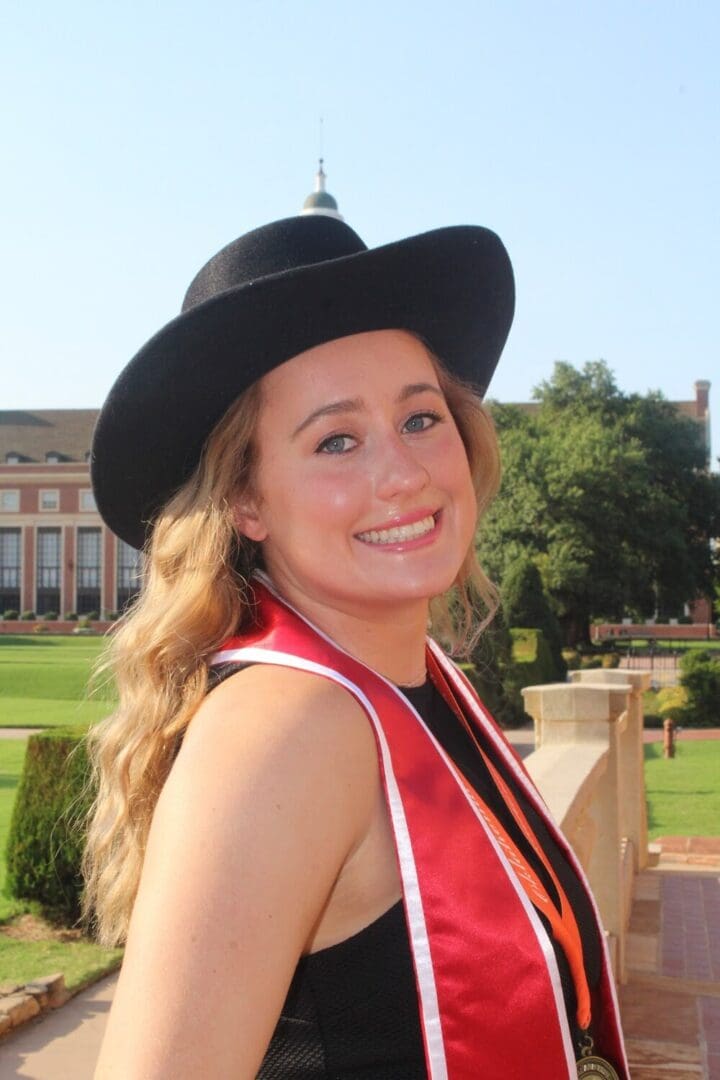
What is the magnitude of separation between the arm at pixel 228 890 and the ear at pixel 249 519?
444 mm

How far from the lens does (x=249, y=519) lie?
157 cm

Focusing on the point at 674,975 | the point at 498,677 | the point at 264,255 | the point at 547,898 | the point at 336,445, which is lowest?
the point at 674,975

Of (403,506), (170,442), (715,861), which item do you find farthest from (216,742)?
(715,861)

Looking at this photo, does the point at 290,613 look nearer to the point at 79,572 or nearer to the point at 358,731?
the point at 358,731

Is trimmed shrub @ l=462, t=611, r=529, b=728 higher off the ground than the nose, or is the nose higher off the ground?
the nose

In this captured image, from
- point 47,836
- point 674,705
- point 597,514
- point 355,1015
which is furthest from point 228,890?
point 597,514

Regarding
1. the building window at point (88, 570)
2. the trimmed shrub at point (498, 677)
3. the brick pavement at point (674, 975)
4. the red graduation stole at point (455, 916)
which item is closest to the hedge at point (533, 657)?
the trimmed shrub at point (498, 677)

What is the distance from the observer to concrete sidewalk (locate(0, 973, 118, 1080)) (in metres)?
4.50

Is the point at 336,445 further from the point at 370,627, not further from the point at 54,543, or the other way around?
the point at 54,543

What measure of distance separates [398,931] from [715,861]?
27.4 feet

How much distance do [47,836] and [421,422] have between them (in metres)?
5.84

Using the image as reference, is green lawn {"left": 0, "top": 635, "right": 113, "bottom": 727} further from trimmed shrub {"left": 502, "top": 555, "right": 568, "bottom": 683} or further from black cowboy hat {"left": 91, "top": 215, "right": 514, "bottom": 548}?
black cowboy hat {"left": 91, "top": 215, "right": 514, "bottom": 548}

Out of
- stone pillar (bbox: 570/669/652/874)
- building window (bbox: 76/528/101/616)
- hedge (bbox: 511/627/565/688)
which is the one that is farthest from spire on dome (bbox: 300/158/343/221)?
building window (bbox: 76/528/101/616)

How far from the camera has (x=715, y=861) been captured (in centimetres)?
884
